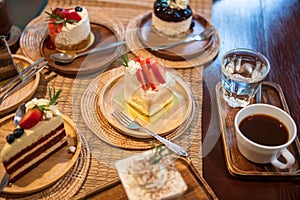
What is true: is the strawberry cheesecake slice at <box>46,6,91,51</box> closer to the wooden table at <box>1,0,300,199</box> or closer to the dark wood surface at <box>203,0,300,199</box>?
the wooden table at <box>1,0,300,199</box>

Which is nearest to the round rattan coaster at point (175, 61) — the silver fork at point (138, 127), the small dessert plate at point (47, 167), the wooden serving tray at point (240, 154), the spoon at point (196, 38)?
the spoon at point (196, 38)

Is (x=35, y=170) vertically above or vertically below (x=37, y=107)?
below

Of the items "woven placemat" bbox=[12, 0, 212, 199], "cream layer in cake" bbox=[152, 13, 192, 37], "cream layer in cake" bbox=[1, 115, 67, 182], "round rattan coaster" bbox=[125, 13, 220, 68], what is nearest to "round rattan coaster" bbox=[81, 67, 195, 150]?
"woven placemat" bbox=[12, 0, 212, 199]

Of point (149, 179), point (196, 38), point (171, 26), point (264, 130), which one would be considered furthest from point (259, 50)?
point (149, 179)

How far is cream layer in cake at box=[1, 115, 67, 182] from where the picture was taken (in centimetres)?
109

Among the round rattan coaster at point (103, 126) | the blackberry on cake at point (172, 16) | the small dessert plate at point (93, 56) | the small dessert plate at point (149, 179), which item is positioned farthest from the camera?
the blackberry on cake at point (172, 16)

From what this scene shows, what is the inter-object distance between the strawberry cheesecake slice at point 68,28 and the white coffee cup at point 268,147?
0.70 metres

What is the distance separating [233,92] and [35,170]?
27.1 inches

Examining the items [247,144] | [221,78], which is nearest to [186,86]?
[221,78]

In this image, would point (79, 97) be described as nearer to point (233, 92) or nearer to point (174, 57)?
point (174, 57)

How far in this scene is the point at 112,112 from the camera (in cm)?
131

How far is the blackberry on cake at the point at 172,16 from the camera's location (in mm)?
1566

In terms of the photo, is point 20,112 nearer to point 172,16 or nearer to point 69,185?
point 69,185

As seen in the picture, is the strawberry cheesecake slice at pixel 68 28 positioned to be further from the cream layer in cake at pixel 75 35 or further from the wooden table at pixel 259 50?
the wooden table at pixel 259 50
